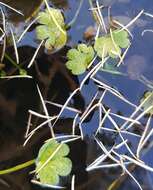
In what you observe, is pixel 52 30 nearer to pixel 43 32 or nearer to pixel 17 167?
pixel 43 32

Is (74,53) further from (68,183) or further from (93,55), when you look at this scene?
(68,183)

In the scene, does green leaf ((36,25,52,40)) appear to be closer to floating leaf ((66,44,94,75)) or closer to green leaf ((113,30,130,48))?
floating leaf ((66,44,94,75))

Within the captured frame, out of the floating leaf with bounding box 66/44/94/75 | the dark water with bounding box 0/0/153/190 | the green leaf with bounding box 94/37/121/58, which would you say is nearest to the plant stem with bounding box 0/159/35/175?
the dark water with bounding box 0/0/153/190

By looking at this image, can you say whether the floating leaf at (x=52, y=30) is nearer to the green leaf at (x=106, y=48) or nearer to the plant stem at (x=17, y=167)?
the green leaf at (x=106, y=48)

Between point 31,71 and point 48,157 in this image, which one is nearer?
point 48,157

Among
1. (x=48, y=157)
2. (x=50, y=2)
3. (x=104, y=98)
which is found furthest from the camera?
(x=50, y=2)

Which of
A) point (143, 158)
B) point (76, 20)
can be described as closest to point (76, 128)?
point (143, 158)

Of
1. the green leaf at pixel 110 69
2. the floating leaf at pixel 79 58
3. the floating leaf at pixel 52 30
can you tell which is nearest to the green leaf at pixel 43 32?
the floating leaf at pixel 52 30
